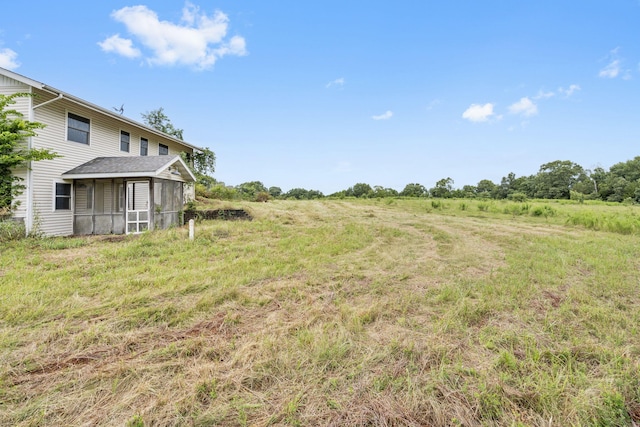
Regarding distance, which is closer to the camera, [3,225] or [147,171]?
[3,225]

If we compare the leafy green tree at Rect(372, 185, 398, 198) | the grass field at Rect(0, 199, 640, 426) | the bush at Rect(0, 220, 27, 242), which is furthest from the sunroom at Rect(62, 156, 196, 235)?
the leafy green tree at Rect(372, 185, 398, 198)

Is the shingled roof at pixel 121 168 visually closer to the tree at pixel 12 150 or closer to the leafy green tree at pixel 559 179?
the tree at pixel 12 150

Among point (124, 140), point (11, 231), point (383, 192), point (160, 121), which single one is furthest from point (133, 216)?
point (383, 192)

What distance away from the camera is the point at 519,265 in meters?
5.73

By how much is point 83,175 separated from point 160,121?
67.3 feet

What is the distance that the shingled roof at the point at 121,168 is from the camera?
10.2m

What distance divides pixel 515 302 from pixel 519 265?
2.41 meters

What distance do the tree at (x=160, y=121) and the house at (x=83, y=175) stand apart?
1619cm

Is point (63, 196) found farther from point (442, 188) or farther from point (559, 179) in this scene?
point (559, 179)

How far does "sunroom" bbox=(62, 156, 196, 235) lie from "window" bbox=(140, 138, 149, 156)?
134 inches

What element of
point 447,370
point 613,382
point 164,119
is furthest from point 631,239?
point 164,119

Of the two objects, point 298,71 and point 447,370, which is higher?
point 298,71

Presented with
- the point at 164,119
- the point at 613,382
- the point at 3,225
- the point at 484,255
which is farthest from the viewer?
the point at 164,119

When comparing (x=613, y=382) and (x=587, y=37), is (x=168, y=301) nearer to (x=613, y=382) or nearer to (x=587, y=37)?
(x=613, y=382)
